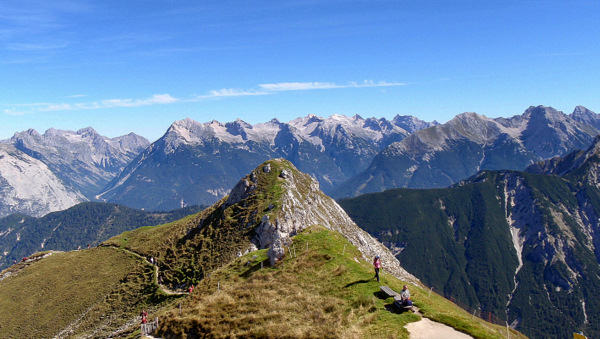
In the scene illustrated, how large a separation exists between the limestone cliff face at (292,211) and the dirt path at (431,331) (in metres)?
48.9

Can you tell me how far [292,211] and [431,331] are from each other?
274 ft

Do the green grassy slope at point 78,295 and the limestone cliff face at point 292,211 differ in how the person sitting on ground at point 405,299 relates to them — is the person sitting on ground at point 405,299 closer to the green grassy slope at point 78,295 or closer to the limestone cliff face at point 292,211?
the limestone cliff face at point 292,211

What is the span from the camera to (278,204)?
116 metres

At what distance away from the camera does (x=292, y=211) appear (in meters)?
118

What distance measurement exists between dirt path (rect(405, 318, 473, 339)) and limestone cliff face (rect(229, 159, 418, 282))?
4888 centimetres

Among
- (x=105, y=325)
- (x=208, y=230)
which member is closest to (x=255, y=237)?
(x=208, y=230)

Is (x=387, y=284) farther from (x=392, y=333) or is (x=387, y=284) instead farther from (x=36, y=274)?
(x=36, y=274)

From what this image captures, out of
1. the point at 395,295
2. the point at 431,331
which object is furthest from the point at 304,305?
the point at 431,331

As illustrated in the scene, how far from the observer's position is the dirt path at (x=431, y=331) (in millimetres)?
Result: 34844

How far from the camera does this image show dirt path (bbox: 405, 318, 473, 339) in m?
34.8

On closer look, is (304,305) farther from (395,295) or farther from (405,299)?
(405,299)

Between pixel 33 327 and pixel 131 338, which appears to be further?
pixel 33 327

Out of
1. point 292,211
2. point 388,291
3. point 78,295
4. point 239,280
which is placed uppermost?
point 292,211

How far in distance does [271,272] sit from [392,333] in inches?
901
